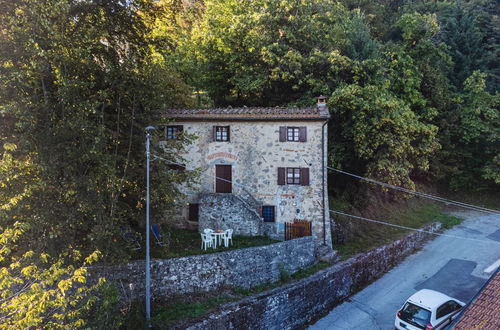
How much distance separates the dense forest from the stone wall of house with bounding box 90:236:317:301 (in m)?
1.36

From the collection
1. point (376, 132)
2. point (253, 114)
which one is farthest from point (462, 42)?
point (253, 114)

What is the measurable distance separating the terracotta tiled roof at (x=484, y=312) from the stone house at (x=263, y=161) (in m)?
8.23

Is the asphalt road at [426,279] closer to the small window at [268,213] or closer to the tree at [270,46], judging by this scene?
the small window at [268,213]

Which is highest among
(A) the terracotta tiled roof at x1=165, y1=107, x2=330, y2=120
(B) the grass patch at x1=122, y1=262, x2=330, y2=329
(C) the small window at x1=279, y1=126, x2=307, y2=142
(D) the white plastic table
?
(A) the terracotta tiled roof at x1=165, y1=107, x2=330, y2=120

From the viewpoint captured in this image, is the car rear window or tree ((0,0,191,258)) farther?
the car rear window

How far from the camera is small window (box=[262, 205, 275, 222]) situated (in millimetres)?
16061

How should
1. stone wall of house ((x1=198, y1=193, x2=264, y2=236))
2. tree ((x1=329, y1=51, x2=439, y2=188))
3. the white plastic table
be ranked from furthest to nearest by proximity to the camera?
tree ((x1=329, y1=51, x2=439, y2=188)) → stone wall of house ((x1=198, y1=193, x2=264, y2=236)) → the white plastic table

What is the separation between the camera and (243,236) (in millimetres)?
15227

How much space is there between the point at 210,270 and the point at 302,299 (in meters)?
4.13

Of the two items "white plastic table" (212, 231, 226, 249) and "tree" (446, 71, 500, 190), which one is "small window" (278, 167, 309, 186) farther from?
"tree" (446, 71, 500, 190)

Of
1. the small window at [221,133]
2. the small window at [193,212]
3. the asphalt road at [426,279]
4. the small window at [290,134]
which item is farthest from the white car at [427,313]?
the small window at [221,133]

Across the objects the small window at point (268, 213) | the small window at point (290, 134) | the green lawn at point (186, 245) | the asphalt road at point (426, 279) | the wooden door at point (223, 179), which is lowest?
the asphalt road at point (426, 279)

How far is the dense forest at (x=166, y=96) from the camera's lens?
8352 millimetres

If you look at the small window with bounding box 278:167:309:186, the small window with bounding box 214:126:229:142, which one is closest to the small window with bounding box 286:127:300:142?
the small window with bounding box 278:167:309:186
